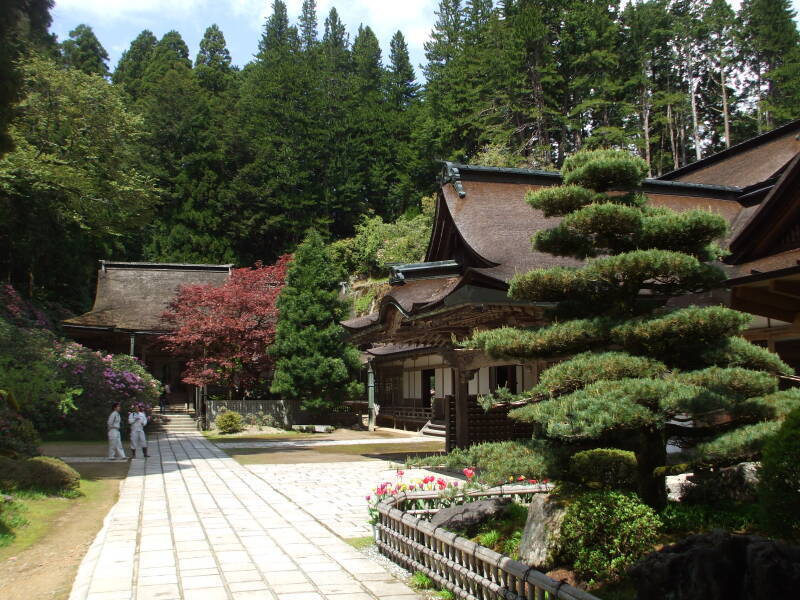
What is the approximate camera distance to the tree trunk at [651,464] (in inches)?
206

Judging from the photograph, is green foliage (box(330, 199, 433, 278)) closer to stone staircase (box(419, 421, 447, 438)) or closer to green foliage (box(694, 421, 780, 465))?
stone staircase (box(419, 421, 447, 438))

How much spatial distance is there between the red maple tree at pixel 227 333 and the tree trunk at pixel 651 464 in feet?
71.2

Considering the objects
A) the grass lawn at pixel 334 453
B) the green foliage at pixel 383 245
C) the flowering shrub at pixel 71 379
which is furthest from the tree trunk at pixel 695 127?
the flowering shrub at pixel 71 379

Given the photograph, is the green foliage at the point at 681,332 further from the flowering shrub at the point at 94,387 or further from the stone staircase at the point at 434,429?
the flowering shrub at the point at 94,387

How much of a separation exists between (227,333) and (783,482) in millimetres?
23793

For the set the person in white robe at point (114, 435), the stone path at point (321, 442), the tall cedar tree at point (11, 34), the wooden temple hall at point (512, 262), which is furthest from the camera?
the stone path at point (321, 442)

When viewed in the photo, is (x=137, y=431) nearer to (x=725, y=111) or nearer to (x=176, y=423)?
(x=176, y=423)

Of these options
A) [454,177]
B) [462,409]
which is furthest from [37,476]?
[454,177]

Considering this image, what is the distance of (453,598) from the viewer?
17.1 ft

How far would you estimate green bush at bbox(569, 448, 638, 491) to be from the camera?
525 centimetres

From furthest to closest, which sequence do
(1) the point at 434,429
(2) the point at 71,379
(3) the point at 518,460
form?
(1) the point at 434,429 < (2) the point at 71,379 < (3) the point at 518,460

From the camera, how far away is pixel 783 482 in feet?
11.7

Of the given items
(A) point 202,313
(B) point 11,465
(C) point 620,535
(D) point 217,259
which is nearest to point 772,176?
(C) point 620,535

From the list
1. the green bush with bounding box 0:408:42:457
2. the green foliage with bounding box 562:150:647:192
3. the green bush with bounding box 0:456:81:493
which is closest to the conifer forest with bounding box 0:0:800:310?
the green bush with bounding box 0:408:42:457
